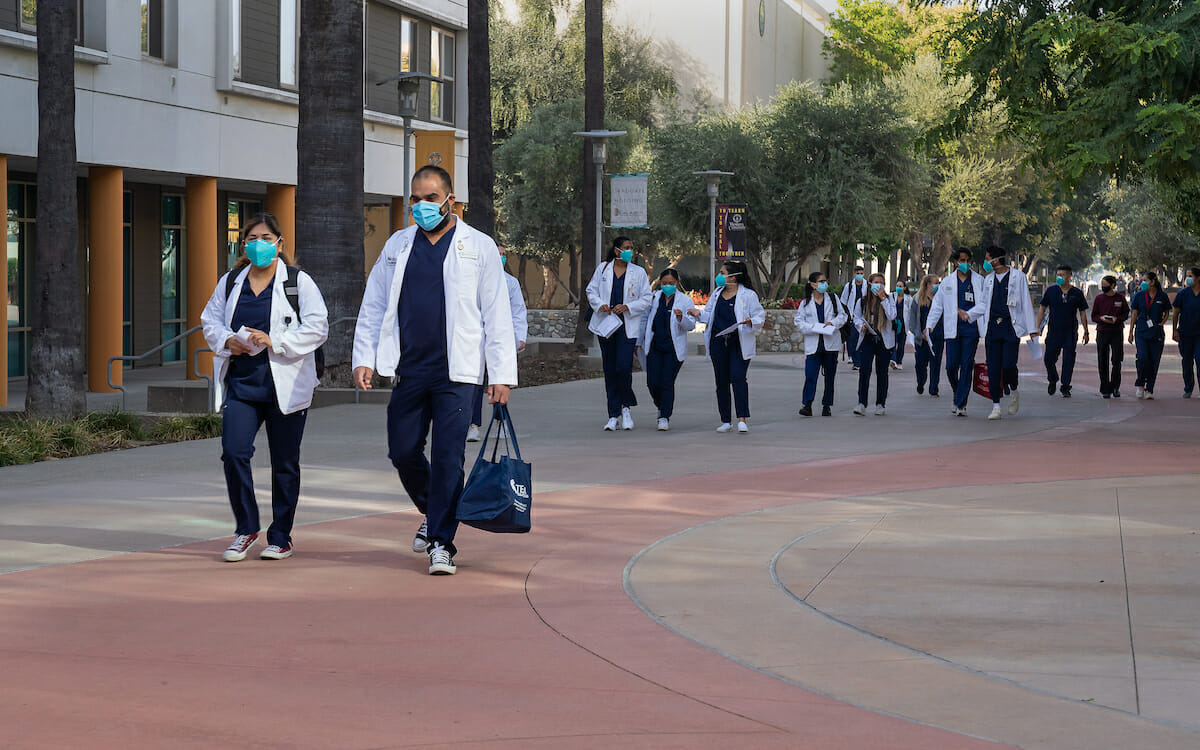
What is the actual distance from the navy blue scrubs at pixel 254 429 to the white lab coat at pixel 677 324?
7.74m

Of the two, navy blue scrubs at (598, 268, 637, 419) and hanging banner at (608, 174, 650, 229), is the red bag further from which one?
hanging banner at (608, 174, 650, 229)

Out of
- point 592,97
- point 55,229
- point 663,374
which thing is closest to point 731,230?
point 592,97

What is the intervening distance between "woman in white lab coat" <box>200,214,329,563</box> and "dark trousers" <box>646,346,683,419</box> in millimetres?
7775

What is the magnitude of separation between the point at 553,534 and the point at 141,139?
48.5ft

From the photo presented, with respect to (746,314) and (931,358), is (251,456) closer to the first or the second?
(746,314)

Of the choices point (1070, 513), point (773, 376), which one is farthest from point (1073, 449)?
point (773, 376)

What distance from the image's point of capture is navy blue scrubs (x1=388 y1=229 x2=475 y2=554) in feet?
24.3

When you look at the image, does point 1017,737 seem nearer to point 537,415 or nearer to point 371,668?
point 371,668

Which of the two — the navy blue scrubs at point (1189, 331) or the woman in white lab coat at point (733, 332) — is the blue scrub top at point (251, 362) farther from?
the navy blue scrubs at point (1189, 331)

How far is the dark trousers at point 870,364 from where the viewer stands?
18031 mm

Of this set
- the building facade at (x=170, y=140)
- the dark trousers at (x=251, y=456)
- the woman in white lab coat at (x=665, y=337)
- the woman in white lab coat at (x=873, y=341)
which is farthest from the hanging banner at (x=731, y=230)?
the dark trousers at (x=251, y=456)

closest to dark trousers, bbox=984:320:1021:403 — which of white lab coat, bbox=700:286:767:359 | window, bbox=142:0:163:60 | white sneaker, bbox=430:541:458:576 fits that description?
white lab coat, bbox=700:286:767:359

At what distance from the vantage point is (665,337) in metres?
15.4

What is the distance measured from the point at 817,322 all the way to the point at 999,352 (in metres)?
2.09
